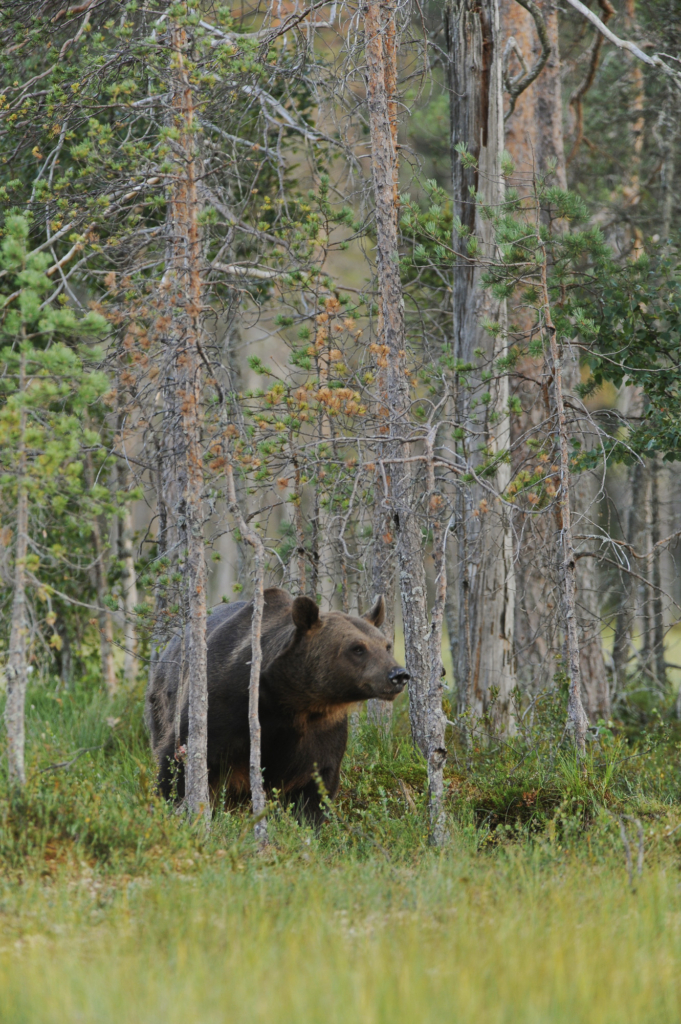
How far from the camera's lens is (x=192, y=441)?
6.48m

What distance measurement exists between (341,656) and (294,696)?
515 mm

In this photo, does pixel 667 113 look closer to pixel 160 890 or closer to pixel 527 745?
pixel 527 745

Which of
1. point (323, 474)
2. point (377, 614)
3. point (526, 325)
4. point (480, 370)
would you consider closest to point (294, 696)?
point (377, 614)

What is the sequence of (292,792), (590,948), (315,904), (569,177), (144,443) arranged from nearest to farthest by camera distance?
1. (590,948)
2. (315,904)
3. (144,443)
4. (292,792)
5. (569,177)

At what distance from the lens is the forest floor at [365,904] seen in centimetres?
371

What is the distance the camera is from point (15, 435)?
520cm

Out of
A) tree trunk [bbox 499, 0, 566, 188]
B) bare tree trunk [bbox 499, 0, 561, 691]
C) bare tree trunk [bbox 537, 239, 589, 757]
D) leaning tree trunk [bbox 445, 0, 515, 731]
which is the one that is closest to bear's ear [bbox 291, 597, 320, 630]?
bare tree trunk [bbox 537, 239, 589, 757]

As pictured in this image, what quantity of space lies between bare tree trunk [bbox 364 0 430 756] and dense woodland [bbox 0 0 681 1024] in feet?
0.08

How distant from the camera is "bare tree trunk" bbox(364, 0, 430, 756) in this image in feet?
24.8

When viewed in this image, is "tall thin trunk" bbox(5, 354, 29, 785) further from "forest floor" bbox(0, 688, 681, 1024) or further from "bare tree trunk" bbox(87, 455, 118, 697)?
"bare tree trunk" bbox(87, 455, 118, 697)

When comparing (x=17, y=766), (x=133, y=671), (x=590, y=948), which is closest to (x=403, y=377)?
(x=17, y=766)

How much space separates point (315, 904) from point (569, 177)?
1667 centimetres

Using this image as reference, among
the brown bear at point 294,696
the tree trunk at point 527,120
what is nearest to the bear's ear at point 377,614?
the brown bear at point 294,696

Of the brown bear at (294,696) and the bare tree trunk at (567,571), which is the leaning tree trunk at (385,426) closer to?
the brown bear at (294,696)
